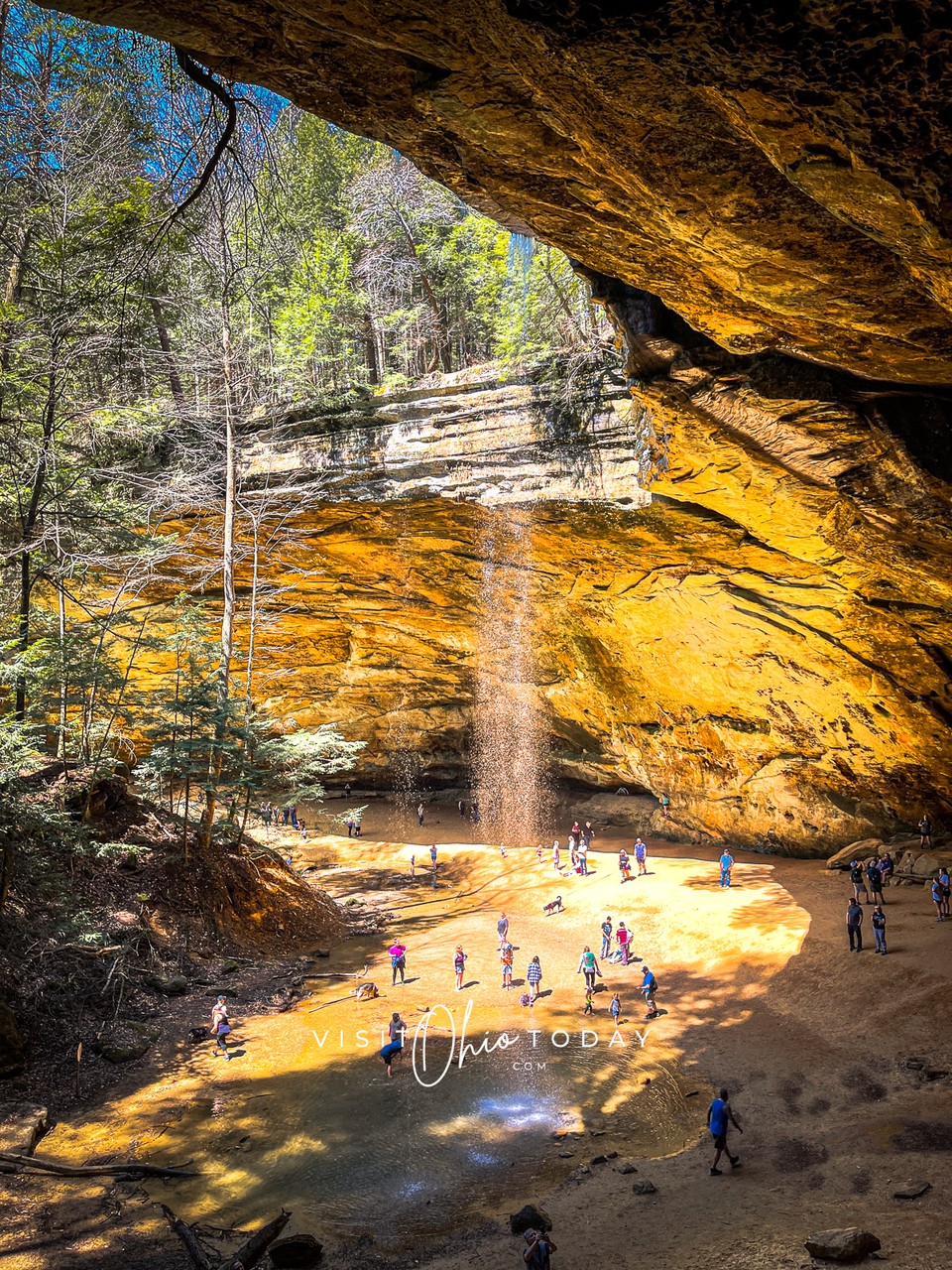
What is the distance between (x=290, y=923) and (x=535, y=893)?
25.3 ft

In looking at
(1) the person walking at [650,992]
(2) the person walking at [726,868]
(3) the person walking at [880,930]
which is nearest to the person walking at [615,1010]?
(1) the person walking at [650,992]

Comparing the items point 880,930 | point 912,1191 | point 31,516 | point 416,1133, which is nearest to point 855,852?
point 880,930

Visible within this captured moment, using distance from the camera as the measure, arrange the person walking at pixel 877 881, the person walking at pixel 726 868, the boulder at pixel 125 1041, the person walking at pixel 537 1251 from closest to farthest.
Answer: the person walking at pixel 537 1251, the boulder at pixel 125 1041, the person walking at pixel 877 881, the person walking at pixel 726 868

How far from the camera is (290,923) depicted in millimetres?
19047

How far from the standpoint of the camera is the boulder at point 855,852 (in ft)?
64.3

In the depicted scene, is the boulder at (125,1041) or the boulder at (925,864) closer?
the boulder at (125,1041)

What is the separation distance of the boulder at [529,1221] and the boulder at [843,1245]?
8.67 ft

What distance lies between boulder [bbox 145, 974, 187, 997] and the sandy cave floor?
33 cm

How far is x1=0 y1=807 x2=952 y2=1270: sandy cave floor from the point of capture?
7.44m

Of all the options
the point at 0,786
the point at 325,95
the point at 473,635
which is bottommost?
the point at 0,786

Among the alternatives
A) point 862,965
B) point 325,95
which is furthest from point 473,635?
point 325,95

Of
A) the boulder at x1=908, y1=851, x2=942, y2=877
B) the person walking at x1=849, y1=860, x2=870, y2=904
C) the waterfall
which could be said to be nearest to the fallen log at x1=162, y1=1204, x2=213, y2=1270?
the person walking at x1=849, y1=860, x2=870, y2=904

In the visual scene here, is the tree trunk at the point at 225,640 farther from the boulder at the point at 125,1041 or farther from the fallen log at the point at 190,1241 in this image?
the fallen log at the point at 190,1241

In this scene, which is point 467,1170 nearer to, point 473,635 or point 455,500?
point 455,500
